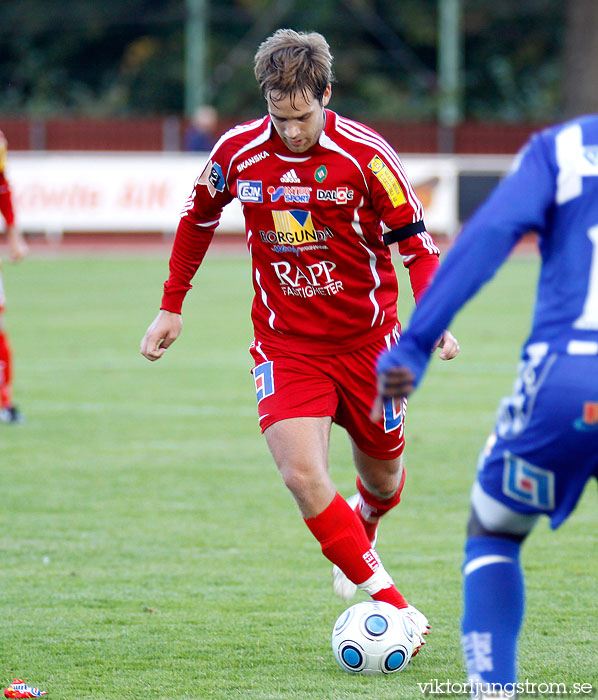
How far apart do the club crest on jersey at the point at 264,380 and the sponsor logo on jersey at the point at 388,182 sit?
0.75 meters

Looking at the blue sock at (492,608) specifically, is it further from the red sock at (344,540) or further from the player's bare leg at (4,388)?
the player's bare leg at (4,388)

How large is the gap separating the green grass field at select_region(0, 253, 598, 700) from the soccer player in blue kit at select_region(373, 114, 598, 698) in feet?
3.91

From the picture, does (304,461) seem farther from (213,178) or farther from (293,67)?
(293,67)

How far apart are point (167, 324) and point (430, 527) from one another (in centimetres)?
197

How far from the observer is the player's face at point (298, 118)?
4148 millimetres

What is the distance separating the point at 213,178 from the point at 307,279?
55 centimetres

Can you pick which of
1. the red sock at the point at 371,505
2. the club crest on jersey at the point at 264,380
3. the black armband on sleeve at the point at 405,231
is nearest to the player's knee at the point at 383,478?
the red sock at the point at 371,505

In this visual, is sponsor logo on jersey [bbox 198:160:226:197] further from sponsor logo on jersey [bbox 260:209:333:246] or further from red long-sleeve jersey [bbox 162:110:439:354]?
sponsor logo on jersey [bbox 260:209:333:246]

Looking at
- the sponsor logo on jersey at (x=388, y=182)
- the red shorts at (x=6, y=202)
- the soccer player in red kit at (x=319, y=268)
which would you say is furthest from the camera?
the red shorts at (x=6, y=202)

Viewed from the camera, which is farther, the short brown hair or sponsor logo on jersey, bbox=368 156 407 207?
sponsor logo on jersey, bbox=368 156 407 207

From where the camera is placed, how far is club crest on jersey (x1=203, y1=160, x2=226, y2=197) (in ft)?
15.0

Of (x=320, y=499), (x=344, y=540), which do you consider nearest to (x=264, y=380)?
(x=320, y=499)

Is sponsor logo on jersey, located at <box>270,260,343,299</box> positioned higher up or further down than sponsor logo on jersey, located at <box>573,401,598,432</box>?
further down

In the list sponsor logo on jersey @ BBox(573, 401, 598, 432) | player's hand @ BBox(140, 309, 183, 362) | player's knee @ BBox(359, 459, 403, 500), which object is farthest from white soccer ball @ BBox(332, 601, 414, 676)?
sponsor logo on jersey @ BBox(573, 401, 598, 432)
